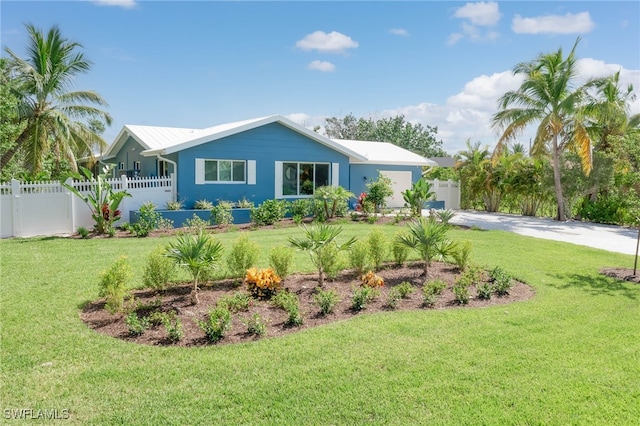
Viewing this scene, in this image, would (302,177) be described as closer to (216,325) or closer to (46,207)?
(46,207)

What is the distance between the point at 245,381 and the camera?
3.81m

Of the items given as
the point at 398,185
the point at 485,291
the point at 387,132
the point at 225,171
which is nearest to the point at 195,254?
the point at 485,291

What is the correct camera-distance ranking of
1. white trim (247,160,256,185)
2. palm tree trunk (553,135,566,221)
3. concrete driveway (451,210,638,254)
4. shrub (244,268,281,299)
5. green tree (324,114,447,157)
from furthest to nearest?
green tree (324,114,447,157) → palm tree trunk (553,135,566,221) → white trim (247,160,256,185) → concrete driveway (451,210,638,254) → shrub (244,268,281,299)

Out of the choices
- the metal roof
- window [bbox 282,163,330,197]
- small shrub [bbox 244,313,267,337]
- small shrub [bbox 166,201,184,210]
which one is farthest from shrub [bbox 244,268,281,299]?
the metal roof

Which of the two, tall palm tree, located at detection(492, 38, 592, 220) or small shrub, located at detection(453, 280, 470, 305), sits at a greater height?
tall palm tree, located at detection(492, 38, 592, 220)

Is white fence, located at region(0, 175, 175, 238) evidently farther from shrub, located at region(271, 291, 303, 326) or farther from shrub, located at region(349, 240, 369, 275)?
shrub, located at region(271, 291, 303, 326)

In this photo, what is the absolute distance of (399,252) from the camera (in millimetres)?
8289

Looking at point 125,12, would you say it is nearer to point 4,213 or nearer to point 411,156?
point 4,213

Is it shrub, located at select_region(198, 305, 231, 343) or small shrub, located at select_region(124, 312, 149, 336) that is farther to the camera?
small shrub, located at select_region(124, 312, 149, 336)

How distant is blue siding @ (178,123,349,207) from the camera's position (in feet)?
51.1

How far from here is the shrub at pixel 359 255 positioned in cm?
744

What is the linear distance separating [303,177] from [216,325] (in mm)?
14187

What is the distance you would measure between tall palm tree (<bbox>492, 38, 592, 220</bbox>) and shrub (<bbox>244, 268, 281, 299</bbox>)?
51.1ft

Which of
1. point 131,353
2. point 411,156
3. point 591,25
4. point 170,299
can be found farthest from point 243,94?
point 131,353
